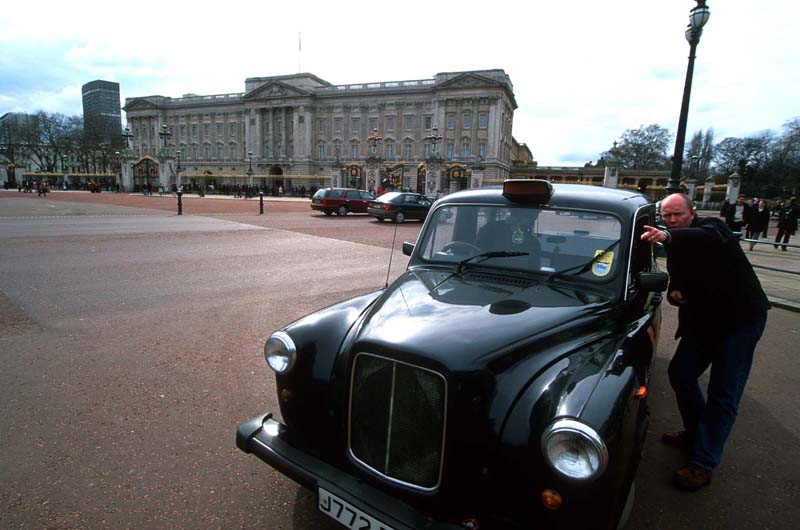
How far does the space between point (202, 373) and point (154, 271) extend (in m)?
5.53

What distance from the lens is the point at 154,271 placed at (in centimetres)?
877

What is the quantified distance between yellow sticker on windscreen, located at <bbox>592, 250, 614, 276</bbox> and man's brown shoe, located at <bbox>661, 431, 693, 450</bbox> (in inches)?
59.7

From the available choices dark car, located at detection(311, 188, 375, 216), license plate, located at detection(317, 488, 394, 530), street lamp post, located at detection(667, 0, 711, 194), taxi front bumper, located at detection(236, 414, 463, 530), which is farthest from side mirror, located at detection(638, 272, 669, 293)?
dark car, located at detection(311, 188, 375, 216)

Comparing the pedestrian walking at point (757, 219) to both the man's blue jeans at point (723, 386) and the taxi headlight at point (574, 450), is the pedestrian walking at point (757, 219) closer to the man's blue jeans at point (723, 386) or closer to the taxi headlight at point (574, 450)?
the man's blue jeans at point (723, 386)

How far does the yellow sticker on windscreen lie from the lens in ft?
9.55

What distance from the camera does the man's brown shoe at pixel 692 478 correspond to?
2836mm

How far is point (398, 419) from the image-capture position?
2.05 m

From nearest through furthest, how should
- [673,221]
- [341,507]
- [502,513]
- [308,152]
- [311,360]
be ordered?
[502,513]
[341,507]
[311,360]
[673,221]
[308,152]

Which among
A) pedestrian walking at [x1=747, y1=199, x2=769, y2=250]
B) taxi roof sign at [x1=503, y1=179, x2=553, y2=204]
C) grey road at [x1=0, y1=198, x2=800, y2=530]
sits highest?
taxi roof sign at [x1=503, y1=179, x2=553, y2=204]

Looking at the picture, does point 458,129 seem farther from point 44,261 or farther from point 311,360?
point 311,360

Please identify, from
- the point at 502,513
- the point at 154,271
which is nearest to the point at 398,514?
the point at 502,513

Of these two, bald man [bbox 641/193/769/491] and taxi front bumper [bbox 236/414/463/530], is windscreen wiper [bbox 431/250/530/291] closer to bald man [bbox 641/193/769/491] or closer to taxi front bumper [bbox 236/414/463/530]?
bald man [bbox 641/193/769/491]

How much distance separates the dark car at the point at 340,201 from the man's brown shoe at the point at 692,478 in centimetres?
2348

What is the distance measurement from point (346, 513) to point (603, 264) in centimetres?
220
